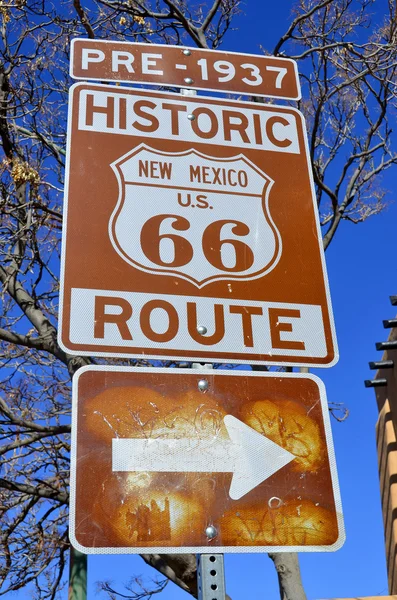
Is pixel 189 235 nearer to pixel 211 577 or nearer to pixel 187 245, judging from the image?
pixel 187 245

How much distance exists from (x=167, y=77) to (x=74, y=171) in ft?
2.15

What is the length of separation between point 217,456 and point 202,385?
19 centimetres

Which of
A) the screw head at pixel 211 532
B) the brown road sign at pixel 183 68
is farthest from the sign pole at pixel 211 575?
the brown road sign at pixel 183 68

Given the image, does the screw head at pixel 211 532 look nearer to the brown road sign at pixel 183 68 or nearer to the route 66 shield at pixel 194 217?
the route 66 shield at pixel 194 217

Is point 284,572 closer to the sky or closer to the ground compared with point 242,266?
closer to the ground

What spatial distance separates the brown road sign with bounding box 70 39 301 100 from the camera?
2.61 metres

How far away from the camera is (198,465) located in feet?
5.85

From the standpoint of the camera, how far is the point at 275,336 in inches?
80.0

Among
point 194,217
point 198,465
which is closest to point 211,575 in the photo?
point 198,465

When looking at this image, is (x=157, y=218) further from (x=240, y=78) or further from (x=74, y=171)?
(x=240, y=78)

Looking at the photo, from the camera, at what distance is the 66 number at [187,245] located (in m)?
2.10

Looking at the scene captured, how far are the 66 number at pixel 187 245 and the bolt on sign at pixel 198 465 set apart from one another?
0.37m

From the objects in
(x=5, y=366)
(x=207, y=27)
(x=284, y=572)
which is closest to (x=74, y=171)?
(x=284, y=572)

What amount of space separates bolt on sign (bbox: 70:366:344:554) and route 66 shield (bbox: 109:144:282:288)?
14.4 inches
